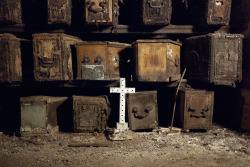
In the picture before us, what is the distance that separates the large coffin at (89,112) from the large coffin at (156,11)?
183cm

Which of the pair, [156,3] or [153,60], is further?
[156,3]

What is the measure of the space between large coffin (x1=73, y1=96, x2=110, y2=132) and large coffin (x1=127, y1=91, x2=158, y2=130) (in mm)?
503

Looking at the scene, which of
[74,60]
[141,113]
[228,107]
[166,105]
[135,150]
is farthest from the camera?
[166,105]

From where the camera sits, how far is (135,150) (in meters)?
2.82

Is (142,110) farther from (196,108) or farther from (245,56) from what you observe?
(245,56)

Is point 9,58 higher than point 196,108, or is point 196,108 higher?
point 9,58

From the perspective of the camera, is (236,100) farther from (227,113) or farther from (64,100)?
(64,100)

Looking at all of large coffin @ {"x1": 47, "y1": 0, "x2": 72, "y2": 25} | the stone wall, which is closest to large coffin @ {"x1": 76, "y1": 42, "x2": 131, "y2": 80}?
large coffin @ {"x1": 47, "y1": 0, "x2": 72, "y2": 25}

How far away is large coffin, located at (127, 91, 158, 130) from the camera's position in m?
3.44

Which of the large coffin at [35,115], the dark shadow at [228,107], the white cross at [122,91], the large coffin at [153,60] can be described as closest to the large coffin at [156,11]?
the large coffin at [153,60]

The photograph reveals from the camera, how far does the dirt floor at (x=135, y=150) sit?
2473 mm

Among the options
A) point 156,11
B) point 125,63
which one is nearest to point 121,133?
point 125,63

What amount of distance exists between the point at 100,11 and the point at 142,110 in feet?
6.93

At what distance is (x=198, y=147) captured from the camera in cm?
290
